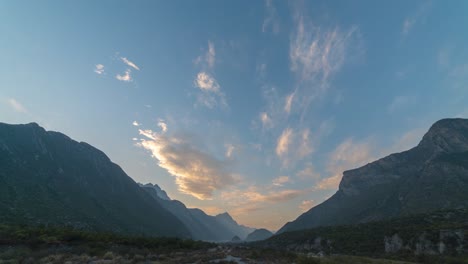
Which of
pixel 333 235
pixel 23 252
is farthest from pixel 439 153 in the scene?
pixel 23 252

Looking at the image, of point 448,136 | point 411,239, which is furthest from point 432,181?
point 411,239

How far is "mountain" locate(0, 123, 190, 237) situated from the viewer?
84.1 metres

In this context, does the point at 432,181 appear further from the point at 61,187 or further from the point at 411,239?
the point at 61,187

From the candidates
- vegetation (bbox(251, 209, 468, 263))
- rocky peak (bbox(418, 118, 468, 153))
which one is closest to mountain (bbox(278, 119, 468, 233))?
rocky peak (bbox(418, 118, 468, 153))

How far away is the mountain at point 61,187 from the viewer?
84062 mm

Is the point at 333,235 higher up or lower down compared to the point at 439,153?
lower down

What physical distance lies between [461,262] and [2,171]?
139 metres

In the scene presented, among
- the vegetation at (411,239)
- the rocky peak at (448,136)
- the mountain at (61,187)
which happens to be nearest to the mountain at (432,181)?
the rocky peak at (448,136)

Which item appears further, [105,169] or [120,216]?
[105,169]

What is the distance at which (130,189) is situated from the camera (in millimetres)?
197250

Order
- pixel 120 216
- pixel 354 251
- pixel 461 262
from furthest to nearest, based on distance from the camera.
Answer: pixel 120 216 < pixel 354 251 < pixel 461 262

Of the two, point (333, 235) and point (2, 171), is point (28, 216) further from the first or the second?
point (333, 235)

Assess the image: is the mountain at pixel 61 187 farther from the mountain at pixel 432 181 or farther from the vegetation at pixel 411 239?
the mountain at pixel 432 181

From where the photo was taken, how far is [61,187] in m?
120
